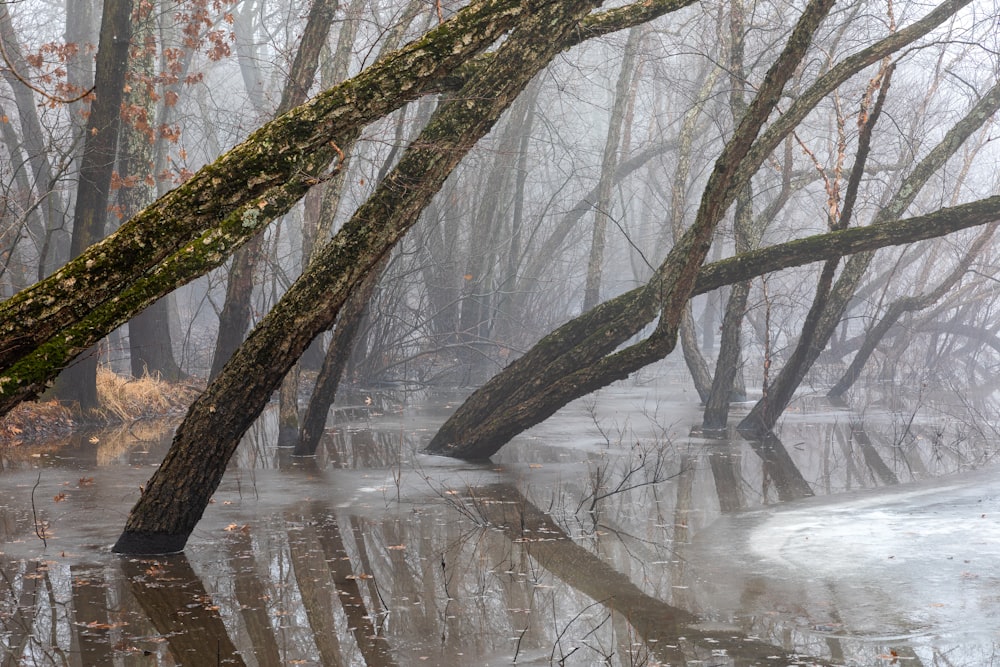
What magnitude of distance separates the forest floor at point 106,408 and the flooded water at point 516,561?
743 mm

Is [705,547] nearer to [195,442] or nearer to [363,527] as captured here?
[363,527]

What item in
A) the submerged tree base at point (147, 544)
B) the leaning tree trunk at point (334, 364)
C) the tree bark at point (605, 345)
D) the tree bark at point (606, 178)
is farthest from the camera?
the tree bark at point (606, 178)

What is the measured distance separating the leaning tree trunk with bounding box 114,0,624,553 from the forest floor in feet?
18.6

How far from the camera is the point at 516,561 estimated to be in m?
7.72

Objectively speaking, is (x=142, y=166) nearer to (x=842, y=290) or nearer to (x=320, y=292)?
(x=320, y=292)

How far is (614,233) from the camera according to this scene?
3500 centimetres

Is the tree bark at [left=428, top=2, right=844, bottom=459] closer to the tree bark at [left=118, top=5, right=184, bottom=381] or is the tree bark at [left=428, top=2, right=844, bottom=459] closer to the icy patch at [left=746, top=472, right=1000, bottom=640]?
the icy patch at [left=746, top=472, right=1000, bottom=640]

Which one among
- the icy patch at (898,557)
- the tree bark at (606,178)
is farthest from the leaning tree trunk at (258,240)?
the tree bark at (606,178)

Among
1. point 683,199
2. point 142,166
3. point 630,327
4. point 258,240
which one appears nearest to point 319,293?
point 630,327

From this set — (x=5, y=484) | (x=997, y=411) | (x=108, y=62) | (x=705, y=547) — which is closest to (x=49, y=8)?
(x=108, y=62)

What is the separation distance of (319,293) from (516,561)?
246cm

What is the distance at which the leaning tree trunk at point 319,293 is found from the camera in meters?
7.06

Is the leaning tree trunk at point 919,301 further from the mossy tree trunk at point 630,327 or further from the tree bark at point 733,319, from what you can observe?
the mossy tree trunk at point 630,327

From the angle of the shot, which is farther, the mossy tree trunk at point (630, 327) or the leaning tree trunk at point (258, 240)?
the leaning tree trunk at point (258, 240)
